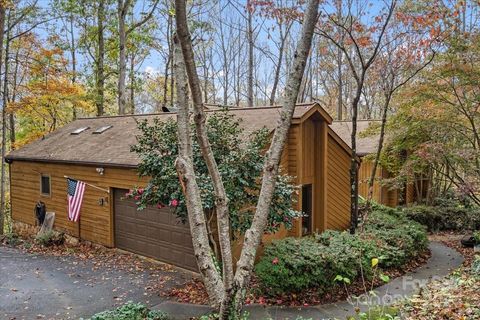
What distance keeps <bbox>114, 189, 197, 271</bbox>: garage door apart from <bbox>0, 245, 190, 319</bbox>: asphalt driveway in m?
0.40

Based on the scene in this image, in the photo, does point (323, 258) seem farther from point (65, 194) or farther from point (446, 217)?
point (446, 217)

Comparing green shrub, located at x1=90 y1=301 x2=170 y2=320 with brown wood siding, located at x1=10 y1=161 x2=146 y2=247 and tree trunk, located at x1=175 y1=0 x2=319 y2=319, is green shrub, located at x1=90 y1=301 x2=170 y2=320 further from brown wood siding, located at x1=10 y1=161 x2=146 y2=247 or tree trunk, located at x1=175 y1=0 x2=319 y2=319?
brown wood siding, located at x1=10 y1=161 x2=146 y2=247

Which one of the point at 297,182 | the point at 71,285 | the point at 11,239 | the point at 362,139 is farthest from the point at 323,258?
the point at 362,139

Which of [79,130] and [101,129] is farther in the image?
[79,130]

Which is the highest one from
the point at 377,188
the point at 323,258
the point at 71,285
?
the point at 377,188

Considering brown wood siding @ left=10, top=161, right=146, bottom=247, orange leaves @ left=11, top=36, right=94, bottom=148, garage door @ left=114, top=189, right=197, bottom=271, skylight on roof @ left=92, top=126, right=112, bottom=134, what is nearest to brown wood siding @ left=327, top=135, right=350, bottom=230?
garage door @ left=114, top=189, right=197, bottom=271

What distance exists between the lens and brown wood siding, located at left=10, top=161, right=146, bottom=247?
11023 millimetres

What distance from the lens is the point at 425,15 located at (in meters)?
10.4

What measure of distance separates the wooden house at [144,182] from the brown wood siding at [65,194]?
0.10 ft

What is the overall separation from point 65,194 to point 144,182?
438 cm

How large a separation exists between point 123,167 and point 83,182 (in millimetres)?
2098

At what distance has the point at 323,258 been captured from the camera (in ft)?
24.4

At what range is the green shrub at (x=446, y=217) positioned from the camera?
14.1 m

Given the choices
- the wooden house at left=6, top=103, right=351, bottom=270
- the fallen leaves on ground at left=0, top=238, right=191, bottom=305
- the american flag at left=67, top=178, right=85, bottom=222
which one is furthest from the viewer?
the american flag at left=67, top=178, right=85, bottom=222
